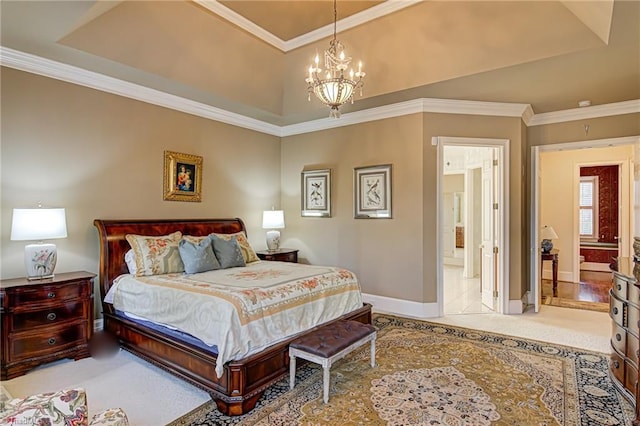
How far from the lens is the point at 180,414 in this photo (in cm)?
240

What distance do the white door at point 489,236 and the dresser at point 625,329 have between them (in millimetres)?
2001

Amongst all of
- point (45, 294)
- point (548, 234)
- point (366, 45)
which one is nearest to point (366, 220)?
point (366, 45)

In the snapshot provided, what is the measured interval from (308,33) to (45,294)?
156 inches

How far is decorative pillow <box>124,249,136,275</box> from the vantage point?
3.67 meters

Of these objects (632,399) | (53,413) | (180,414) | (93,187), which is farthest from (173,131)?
(632,399)

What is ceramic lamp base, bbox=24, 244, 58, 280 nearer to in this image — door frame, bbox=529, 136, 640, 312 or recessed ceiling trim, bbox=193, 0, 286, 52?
recessed ceiling trim, bbox=193, 0, 286, 52

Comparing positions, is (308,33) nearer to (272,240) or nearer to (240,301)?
(272,240)

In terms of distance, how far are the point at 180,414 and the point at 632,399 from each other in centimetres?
318

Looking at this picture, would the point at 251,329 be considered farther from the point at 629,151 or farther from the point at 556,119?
A: the point at 629,151

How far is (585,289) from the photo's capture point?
621cm

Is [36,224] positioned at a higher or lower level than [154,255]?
higher

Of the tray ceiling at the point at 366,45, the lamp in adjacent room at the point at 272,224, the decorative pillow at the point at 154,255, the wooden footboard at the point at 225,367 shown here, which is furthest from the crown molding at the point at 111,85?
the wooden footboard at the point at 225,367

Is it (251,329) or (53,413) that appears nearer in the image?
(53,413)

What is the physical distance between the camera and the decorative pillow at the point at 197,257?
12.1 ft
